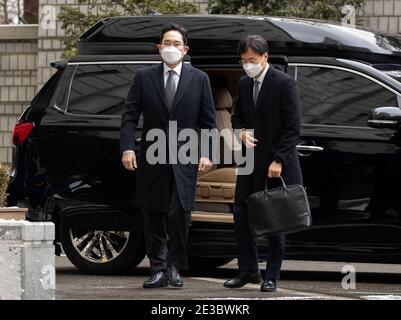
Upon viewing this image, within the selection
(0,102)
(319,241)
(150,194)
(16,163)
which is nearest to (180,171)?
(150,194)

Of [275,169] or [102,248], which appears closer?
[275,169]

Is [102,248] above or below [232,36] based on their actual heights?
below

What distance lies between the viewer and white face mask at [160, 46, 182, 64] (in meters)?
11.4

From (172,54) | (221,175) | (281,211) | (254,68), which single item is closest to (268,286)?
(281,211)

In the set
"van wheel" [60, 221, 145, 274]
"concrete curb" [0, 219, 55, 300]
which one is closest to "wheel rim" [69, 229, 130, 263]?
"van wheel" [60, 221, 145, 274]

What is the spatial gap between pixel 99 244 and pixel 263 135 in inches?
94.5

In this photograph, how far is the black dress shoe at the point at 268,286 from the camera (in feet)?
36.3

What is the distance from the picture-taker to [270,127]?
11.2 m

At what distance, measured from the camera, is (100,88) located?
13016 mm

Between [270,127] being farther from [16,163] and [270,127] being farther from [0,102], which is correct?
[0,102]

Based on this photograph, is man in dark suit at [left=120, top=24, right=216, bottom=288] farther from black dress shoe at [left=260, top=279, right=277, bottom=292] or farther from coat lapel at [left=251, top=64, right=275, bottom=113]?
black dress shoe at [left=260, top=279, right=277, bottom=292]

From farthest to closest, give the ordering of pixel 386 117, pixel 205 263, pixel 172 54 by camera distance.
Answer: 1. pixel 205 263
2. pixel 386 117
3. pixel 172 54

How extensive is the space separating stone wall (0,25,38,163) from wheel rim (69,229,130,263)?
15.2m

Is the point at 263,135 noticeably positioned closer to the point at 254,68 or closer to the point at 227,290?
the point at 254,68
